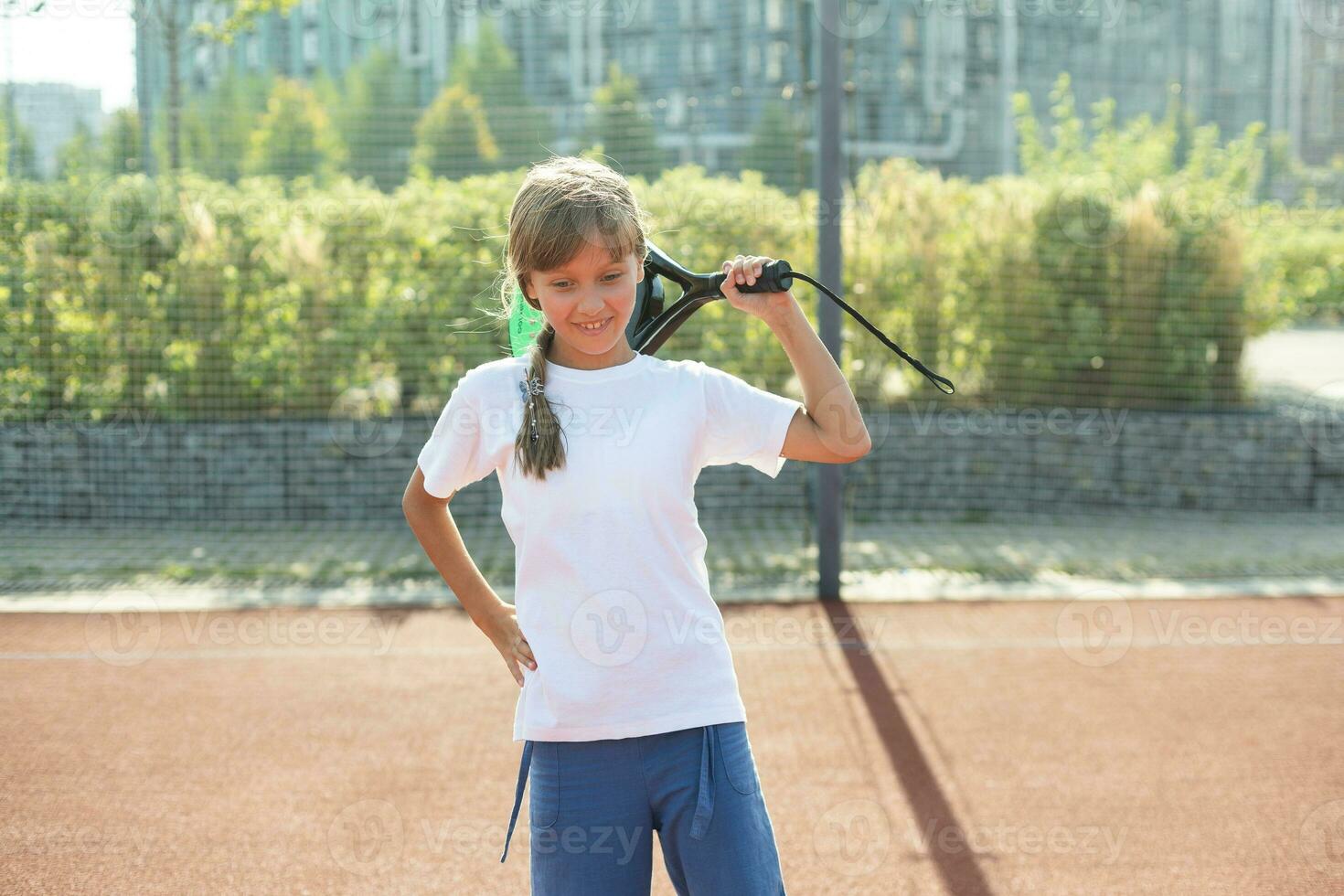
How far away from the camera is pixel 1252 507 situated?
24.4ft

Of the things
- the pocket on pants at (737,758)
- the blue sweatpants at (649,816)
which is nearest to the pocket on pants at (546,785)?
the blue sweatpants at (649,816)

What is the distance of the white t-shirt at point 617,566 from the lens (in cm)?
174

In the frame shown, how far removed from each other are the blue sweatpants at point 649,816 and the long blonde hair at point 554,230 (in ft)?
1.36

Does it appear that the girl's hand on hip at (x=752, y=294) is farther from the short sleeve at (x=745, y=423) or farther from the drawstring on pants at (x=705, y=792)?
the drawstring on pants at (x=705, y=792)

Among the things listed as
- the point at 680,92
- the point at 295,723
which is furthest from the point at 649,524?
the point at 680,92

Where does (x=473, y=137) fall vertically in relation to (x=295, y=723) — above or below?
above

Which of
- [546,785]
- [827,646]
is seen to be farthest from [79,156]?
[546,785]

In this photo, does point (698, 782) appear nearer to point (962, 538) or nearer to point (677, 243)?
point (962, 538)

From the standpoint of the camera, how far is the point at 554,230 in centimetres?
177

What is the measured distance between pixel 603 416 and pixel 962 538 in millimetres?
5394

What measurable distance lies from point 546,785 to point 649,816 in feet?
0.49

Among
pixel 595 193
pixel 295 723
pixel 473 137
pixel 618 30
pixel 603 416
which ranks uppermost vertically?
pixel 618 30

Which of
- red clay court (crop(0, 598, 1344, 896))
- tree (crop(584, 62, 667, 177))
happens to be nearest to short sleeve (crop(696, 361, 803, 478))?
red clay court (crop(0, 598, 1344, 896))

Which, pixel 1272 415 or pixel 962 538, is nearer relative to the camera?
pixel 962 538
